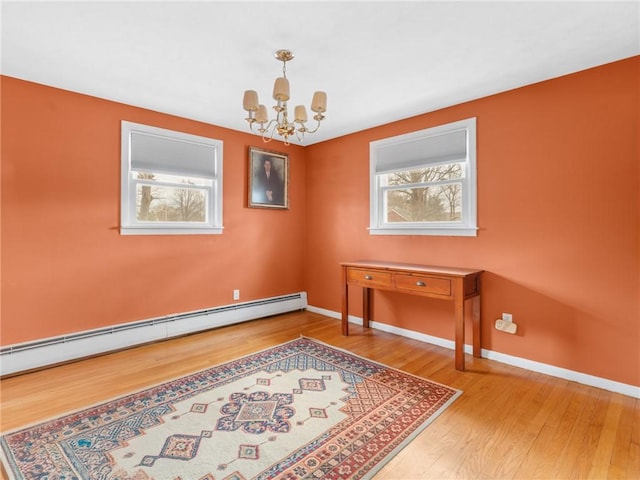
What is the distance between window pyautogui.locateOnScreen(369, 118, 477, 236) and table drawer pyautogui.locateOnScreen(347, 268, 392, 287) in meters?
0.64

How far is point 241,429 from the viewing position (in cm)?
202

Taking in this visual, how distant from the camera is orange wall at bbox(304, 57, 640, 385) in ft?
8.02

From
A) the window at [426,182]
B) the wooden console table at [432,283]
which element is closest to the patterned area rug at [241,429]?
the wooden console table at [432,283]

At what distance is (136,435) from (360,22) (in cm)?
284

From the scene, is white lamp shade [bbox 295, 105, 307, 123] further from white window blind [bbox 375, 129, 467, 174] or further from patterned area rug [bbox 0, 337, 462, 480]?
patterned area rug [bbox 0, 337, 462, 480]

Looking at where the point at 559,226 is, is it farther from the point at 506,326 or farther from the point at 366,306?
the point at 366,306

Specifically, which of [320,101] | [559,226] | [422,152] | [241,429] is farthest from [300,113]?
[559,226]

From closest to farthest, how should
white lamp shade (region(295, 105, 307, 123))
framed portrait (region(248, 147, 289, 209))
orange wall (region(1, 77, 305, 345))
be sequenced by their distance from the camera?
white lamp shade (region(295, 105, 307, 123)), orange wall (region(1, 77, 305, 345)), framed portrait (region(248, 147, 289, 209))

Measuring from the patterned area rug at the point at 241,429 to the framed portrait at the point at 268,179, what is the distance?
2.33 metres

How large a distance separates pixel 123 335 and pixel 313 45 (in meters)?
3.16

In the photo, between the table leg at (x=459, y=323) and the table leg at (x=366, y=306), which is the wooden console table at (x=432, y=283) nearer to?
the table leg at (x=459, y=323)

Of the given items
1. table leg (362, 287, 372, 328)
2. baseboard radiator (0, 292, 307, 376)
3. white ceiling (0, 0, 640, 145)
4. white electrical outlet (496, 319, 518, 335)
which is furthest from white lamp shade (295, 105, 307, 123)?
baseboard radiator (0, 292, 307, 376)

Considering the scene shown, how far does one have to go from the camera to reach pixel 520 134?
9.61 ft

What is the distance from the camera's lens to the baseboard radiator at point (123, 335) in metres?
2.79
